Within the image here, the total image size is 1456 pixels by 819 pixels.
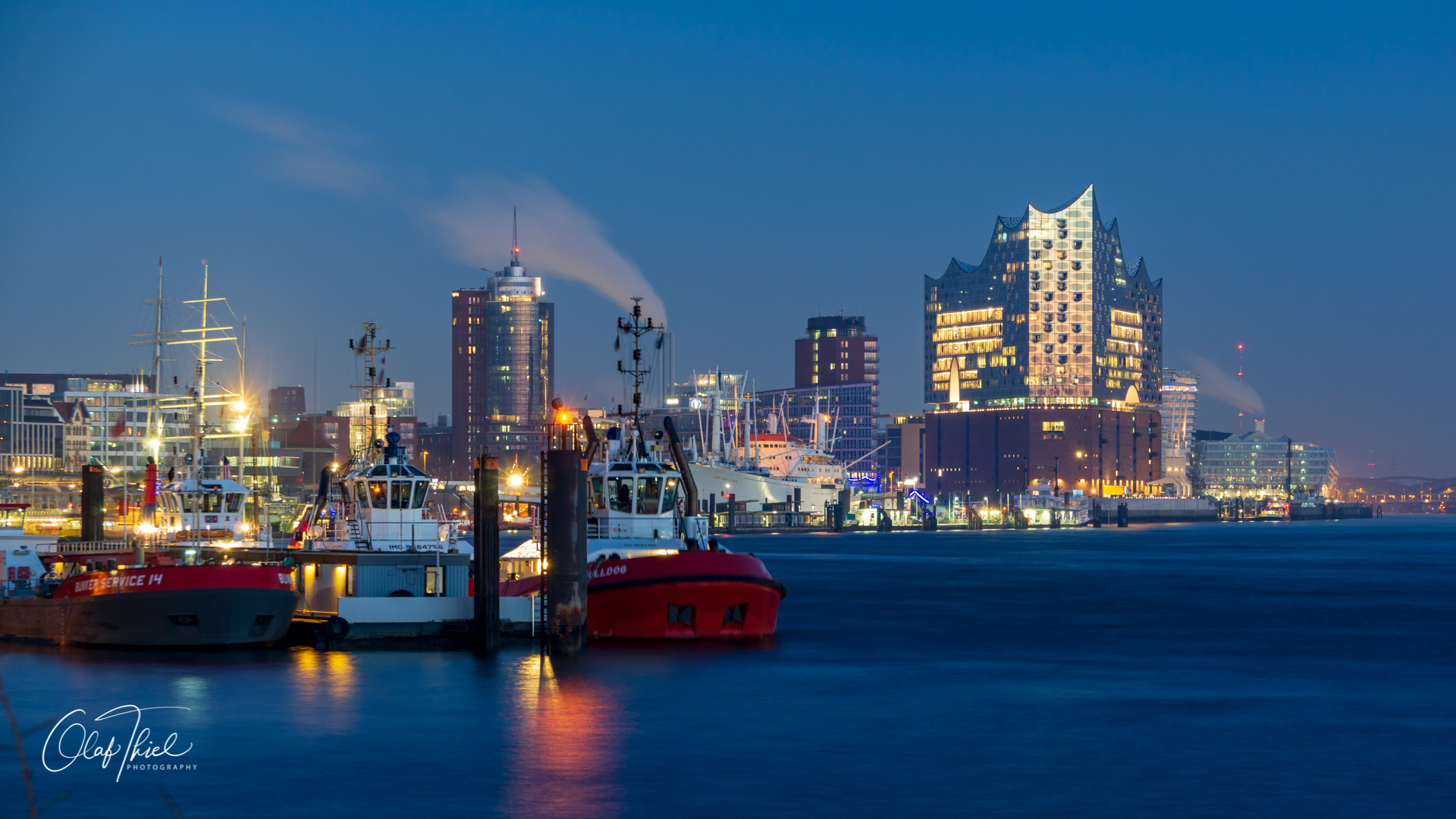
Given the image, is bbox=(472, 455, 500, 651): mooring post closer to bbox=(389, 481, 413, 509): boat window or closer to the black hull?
bbox=(389, 481, 413, 509): boat window

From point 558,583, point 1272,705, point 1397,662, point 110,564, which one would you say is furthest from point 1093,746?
point 110,564

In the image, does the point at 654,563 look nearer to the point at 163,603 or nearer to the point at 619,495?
the point at 619,495

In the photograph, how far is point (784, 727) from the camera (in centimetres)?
3769

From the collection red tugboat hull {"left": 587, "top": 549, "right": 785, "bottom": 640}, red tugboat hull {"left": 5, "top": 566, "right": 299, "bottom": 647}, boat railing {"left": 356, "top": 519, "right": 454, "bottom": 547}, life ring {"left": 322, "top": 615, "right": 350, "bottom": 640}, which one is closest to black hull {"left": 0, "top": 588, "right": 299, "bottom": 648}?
red tugboat hull {"left": 5, "top": 566, "right": 299, "bottom": 647}

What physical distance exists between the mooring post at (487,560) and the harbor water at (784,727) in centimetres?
99

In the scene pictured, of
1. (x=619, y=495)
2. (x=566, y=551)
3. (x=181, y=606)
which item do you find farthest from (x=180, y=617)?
(x=619, y=495)

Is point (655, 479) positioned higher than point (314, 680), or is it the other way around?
point (655, 479)

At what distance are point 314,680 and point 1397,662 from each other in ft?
127

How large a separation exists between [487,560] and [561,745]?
38.1 feet

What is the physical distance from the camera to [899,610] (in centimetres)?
7875

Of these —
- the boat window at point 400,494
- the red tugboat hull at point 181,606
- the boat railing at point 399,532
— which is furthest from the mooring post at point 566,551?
the red tugboat hull at point 181,606

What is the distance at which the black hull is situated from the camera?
46281 millimetres

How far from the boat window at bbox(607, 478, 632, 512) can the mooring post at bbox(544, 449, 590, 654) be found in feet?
30.5

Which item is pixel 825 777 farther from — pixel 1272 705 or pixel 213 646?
pixel 213 646
